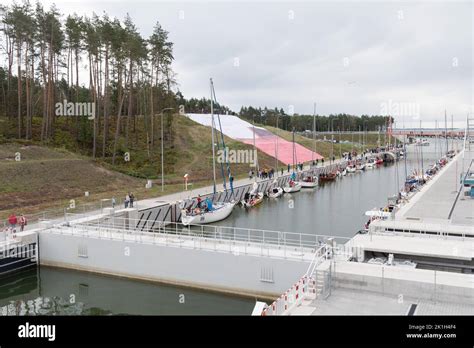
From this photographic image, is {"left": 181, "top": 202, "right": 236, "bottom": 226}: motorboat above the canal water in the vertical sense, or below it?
above

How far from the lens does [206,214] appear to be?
36625 mm

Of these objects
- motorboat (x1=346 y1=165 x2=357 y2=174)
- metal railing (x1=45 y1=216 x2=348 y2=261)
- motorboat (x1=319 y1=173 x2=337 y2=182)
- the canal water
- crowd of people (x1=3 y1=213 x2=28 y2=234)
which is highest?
motorboat (x1=346 y1=165 x2=357 y2=174)

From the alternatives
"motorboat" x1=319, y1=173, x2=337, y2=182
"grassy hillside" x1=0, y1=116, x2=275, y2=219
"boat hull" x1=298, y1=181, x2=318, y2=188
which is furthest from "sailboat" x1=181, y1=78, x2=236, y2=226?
"motorboat" x1=319, y1=173, x2=337, y2=182

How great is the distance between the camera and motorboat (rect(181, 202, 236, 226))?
115ft

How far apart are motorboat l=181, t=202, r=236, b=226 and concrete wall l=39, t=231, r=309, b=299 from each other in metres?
10.2

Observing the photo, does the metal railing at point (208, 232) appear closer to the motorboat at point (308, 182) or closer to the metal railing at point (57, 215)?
the metal railing at point (57, 215)

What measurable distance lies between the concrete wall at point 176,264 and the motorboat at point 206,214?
33.5ft

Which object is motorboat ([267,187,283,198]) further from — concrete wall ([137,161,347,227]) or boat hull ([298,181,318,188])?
boat hull ([298,181,318,188])

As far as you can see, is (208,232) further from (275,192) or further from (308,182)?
(308,182)

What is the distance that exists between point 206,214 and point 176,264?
1391 cm

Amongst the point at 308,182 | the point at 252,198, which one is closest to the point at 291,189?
the point at 308,182
